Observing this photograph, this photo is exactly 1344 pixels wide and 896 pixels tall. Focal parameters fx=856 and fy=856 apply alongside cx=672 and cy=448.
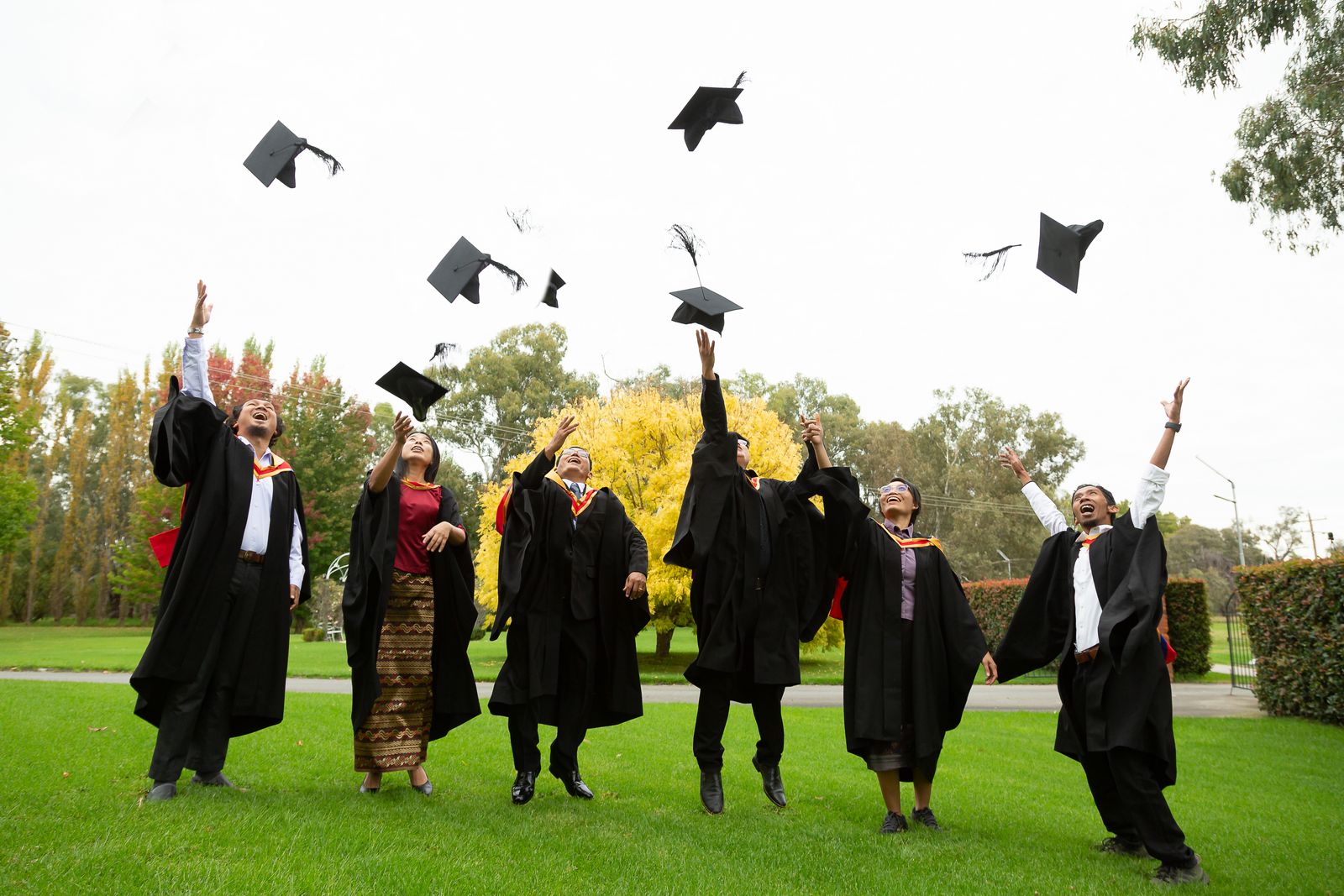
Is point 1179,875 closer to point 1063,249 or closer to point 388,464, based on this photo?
point 1063,249

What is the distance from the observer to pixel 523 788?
209 inches

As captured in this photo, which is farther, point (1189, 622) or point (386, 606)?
point (1189, 622)

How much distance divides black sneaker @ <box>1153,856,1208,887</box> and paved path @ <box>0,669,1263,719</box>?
365 inches

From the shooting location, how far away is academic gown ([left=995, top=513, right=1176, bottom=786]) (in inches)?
180

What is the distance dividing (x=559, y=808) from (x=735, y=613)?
1.58m

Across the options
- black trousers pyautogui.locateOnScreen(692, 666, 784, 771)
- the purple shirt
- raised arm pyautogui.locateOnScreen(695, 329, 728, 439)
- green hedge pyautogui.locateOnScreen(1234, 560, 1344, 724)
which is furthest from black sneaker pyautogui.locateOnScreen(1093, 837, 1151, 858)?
green hedge pyautogui.locateOnScreen(1234, 560, 1344, 724)

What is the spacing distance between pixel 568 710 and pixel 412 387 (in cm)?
243

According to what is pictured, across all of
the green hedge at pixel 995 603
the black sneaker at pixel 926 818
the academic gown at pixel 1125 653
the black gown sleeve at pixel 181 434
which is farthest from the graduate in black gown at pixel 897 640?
the green hedge at pixel 995 603

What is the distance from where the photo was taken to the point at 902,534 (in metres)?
5.58

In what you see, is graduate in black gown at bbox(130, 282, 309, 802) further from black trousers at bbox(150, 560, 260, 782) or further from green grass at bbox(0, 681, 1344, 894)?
green grass at bbox(0, 681, 1344, 894)

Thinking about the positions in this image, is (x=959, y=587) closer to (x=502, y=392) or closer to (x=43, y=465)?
(x=502, y=392)

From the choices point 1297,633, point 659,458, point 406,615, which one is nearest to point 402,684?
point 406,615

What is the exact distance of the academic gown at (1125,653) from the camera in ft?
15.0

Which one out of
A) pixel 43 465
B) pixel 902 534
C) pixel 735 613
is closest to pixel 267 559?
pixel 735 613
